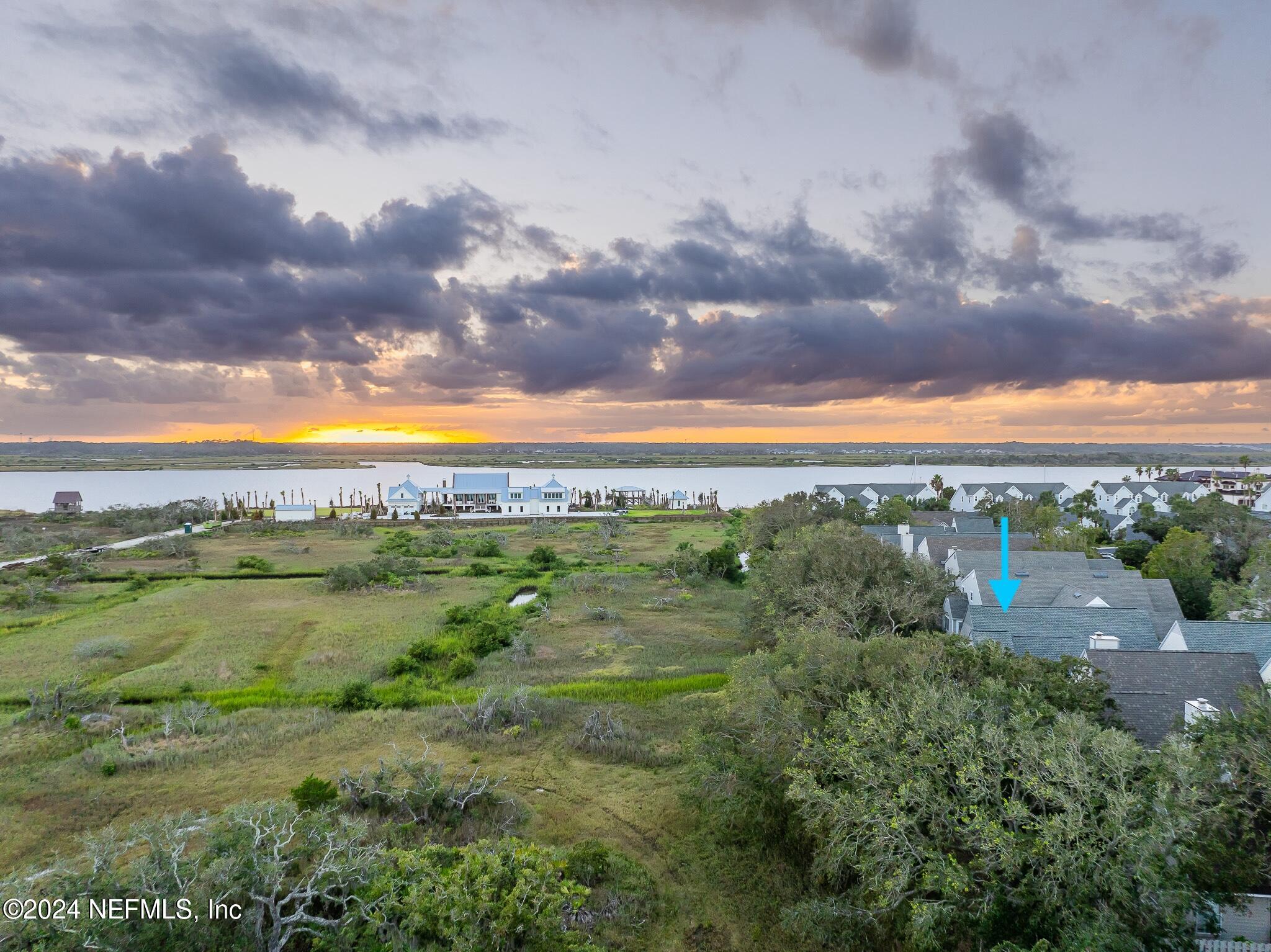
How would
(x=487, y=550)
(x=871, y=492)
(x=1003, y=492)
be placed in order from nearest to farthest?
(x=487, y=550), (x=1003, y=492), (x=871, y=492)

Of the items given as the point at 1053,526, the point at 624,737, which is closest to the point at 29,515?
the point at 624,737

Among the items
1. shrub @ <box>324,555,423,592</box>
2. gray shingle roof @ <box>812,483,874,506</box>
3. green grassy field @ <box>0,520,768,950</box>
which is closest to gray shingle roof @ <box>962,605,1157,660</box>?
green grassy field @ <box>0,520,768,950</box>

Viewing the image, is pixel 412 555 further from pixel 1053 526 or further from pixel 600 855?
pixel 1053 526

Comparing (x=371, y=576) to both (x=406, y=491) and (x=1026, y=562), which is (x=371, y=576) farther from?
(x=406, y=491)

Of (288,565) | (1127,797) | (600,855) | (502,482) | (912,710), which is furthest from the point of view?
(502,482)

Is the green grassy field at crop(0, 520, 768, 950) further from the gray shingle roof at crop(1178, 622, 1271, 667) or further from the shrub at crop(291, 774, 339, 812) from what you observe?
the gray shingle roof at crop(1178, 622, 1271, 667)

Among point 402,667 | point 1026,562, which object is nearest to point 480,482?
point 402,667
